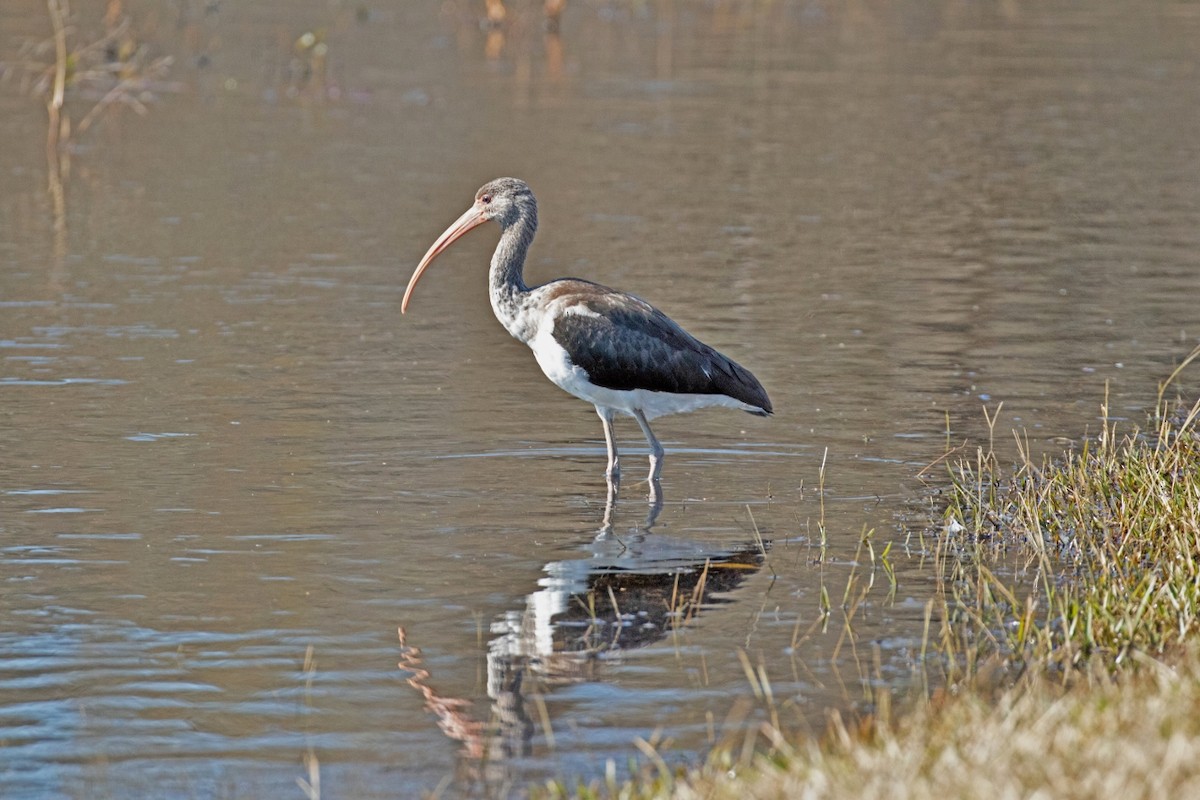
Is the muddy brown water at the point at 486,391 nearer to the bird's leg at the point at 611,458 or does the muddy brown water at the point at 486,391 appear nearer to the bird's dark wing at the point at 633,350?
the bird's leg at the point at 611,458

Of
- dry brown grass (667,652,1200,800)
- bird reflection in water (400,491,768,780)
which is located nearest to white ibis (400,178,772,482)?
bird reflection in water (400,491,768,780)

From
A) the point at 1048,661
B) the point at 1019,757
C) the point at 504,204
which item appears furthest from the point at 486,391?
the point at 1019,757

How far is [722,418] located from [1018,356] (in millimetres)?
2634

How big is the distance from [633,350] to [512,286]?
2.93 feet

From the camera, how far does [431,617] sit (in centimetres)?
795

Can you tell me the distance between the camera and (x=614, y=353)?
32.9 feet

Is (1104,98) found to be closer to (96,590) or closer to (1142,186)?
(1142,186)

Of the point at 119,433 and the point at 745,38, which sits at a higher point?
the point at 745,38

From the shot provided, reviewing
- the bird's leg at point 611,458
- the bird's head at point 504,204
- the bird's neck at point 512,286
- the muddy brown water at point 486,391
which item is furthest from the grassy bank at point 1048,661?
the bird's head at point 504,204

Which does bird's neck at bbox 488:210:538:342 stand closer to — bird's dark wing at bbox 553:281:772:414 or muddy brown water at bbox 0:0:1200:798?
bird's dark wing at bbox 553:281:772:414

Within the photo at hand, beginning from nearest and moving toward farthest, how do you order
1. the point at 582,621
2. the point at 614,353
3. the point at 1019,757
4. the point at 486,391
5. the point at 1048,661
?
the point at 1019,757
the point at 1048,661
the point at 582,621
the point at 614,353
the point at 486,391

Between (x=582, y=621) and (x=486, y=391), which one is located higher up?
(x=486, y=391)

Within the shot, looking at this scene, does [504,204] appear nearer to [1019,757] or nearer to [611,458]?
[611,458]

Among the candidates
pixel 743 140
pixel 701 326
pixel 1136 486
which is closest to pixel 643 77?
pixel 743 140
